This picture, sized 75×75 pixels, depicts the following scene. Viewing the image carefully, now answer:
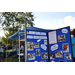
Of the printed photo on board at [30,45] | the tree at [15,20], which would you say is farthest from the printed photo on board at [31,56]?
the tree at [15,20]

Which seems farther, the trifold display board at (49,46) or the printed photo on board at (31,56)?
the printed photo on board at (31,56)

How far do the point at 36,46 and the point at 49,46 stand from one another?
0.43m

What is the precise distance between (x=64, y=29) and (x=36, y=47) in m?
0.94

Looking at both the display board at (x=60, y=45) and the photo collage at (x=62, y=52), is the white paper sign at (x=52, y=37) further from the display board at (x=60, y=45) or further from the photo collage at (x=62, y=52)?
the photo collage at (x=62, y=52)

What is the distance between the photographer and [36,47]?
250 centimetres

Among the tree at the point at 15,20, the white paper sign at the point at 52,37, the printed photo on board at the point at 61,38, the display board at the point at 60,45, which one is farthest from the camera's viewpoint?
the tree at the point at 15,20

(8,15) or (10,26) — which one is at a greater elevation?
(8,15)

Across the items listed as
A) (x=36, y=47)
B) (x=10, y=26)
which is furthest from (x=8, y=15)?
(x=36, y=47)

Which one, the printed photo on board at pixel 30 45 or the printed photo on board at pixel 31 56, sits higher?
the printed photo on board at pixel 30 45

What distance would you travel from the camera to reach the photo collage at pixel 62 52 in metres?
2.19

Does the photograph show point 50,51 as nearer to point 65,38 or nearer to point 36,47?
point 36,47

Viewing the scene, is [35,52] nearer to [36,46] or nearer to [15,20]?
[36,46]

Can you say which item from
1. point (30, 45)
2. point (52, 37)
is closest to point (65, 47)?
point (52, 37)
